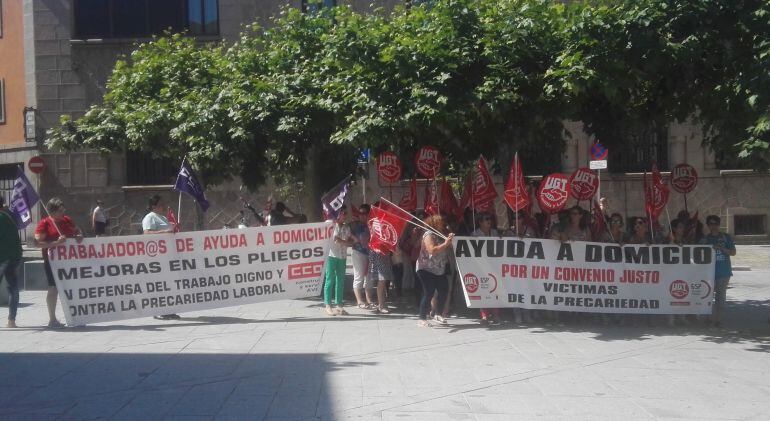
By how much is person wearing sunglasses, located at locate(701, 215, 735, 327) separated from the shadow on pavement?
528 centimetres

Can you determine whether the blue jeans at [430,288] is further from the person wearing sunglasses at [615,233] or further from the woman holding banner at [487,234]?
the person wearing sunglasses at [615,233]

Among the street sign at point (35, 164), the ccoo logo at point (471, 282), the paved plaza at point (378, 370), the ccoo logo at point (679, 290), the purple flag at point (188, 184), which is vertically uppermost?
the street sign at point (35, 164)

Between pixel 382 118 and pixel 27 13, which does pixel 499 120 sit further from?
pixel 27 13

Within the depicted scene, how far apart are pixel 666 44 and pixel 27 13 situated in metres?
21.0

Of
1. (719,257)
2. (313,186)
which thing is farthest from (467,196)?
(719,257)

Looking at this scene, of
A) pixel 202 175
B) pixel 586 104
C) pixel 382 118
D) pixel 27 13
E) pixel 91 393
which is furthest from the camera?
pixel 27 13

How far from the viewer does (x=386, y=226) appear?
37.1 feet

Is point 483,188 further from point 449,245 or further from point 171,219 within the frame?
point 171,219

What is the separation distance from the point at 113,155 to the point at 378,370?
17.9m

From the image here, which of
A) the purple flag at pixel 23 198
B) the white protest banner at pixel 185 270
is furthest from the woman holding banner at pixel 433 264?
the purple flag at pixel 23 198

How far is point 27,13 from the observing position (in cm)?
2461

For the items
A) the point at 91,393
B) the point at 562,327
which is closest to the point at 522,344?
the point at 562,327

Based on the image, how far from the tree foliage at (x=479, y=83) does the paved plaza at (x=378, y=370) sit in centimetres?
256

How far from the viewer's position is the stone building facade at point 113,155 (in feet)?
79.9
